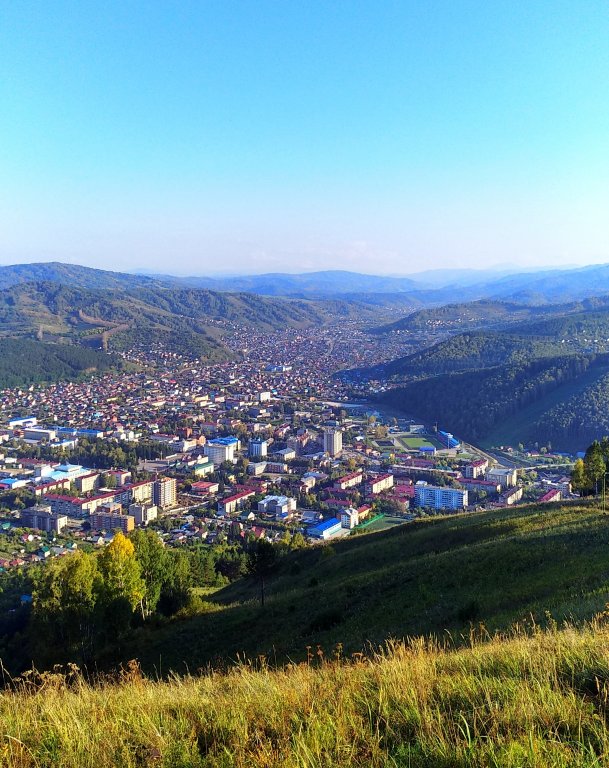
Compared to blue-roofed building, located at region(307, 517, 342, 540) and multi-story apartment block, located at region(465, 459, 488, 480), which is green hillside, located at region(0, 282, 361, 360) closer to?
multi-story apartment block, located at region(465, 459, 488, 480)

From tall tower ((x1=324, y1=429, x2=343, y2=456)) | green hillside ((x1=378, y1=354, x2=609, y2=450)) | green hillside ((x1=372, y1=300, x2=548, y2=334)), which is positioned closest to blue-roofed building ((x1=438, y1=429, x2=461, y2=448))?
green hillside ((x1=378, y1=354, x2=609, y2=450))

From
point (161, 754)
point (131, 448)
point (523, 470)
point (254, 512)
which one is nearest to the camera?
point (161, 754)

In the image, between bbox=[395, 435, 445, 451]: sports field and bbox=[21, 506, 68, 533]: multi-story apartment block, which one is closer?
bbox=[21, 506, 68, 533]: multi-story apartment block

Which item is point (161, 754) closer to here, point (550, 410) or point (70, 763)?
point (70, 763)

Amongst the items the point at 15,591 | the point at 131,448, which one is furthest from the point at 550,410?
the point at 15,591

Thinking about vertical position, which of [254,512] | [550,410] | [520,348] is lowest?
[254,512]

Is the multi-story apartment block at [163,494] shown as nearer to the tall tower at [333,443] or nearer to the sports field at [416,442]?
the tall tower at [333,443]

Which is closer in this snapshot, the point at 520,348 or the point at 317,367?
the point at 520,348
